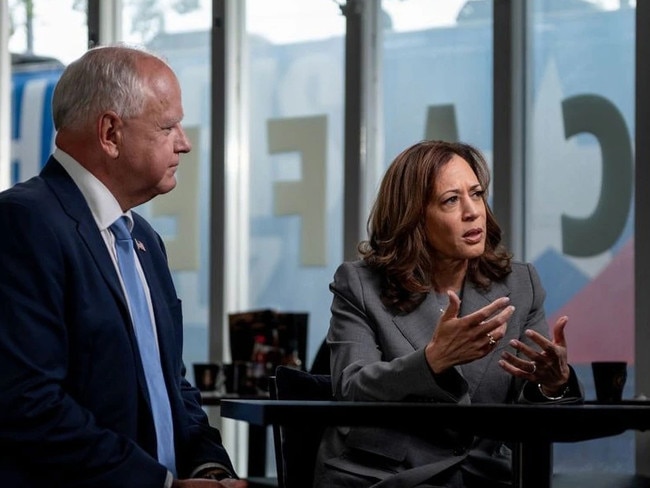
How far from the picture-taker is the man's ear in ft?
7.34

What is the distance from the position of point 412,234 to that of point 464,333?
54cm

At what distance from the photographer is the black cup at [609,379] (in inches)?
108

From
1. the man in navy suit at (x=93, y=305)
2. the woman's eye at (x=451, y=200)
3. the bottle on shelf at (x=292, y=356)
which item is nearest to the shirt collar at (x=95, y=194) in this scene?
the man in navy suit at (x=93, y=305)

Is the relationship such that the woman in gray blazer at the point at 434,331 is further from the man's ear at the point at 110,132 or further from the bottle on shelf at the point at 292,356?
the bottle on shelf at the point at 292,356

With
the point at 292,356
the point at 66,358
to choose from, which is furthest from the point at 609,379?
the point at 292,356

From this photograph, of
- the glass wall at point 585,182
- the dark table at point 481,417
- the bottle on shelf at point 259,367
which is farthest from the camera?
the bottle on shelf at point 259,367

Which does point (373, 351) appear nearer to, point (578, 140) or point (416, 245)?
point (416, 245)

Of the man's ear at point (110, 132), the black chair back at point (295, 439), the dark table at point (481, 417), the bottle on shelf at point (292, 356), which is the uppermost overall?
the man's ear at point (110, 132)

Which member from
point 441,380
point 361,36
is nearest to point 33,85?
point 361,36

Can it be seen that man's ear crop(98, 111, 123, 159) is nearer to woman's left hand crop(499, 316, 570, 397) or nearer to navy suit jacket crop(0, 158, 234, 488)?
navy suit jacket crop(0, 158, 234, 488)

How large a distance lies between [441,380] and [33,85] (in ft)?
14.9

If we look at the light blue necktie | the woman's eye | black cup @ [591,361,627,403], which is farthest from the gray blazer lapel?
the light blue necktie

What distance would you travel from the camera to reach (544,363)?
92.8 inches

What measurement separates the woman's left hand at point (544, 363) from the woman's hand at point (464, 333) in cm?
12
